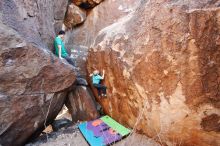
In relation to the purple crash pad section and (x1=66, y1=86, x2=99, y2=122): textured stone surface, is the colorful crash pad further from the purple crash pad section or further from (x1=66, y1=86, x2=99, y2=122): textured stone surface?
(x1=66, y1=86, x2=99, y2=122): textured stone surface

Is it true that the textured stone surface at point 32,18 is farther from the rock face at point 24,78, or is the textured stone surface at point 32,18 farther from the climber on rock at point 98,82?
the climber on rock at point 98,82

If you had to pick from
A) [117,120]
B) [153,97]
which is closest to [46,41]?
[117,120]

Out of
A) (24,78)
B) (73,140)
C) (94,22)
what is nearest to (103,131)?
(73,140)

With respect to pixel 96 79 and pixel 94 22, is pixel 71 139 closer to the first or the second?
pixel 96 79

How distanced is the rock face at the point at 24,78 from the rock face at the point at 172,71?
55.5 inches

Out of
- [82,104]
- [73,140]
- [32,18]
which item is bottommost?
[73,140]

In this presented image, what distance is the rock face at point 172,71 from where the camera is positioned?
3809 mm

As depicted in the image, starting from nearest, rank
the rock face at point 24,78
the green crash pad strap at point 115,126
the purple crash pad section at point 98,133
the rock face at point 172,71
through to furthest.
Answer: the rock face at point 172,71 → the rock face at point 24,78 → the purple crash pad section at point 98,133 → the green crash pad strap at point 115,126

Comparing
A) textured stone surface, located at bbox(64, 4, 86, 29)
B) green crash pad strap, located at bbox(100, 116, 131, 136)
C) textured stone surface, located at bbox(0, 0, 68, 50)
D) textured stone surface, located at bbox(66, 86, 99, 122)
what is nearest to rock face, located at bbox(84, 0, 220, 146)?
green crash pad strap, located at bbox(100, 116, 131, 136)

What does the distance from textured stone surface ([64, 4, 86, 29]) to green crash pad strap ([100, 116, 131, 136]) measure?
4.42 metres

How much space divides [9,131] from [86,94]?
78.8 inches

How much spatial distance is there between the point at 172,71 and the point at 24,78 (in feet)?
9.42

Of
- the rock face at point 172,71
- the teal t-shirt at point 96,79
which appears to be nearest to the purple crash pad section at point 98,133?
the rock face at point 172,71

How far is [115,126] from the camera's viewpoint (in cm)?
523
